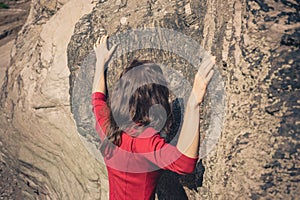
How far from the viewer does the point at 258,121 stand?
84.4 inches

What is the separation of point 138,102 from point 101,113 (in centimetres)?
31

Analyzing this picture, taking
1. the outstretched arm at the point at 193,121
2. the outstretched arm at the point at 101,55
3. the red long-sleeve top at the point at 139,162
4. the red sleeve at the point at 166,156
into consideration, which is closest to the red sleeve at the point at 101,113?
the red long-sleeve top at the point at 139,162

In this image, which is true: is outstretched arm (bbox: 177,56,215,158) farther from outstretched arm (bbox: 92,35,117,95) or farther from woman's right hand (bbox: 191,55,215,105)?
outstretched arm (bbox: 92,35,117,95)

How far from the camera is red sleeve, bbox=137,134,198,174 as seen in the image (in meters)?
2.11

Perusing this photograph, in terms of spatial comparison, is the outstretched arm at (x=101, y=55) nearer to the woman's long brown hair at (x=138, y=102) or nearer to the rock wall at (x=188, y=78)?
the rock wall at (x=188, y=78)

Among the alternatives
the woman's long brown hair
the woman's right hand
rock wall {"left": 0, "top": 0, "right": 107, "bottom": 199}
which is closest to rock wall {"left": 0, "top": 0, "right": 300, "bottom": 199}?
rock wall {"left": 0, "top": 0, "right": 107, "bottom": 199}

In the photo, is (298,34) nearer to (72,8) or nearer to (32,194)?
(72,8)

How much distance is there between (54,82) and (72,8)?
51cm

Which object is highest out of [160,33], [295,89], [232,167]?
[160,33]

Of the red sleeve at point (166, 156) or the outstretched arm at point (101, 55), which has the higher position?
the outstretched arm at point (101, 55)

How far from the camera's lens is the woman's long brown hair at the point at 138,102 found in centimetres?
230

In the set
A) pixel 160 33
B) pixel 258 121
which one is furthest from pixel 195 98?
pixel 160 33

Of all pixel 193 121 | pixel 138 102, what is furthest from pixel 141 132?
pixel 193 121

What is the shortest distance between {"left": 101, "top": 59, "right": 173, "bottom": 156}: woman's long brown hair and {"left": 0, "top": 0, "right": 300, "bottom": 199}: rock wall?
0.30 meters
